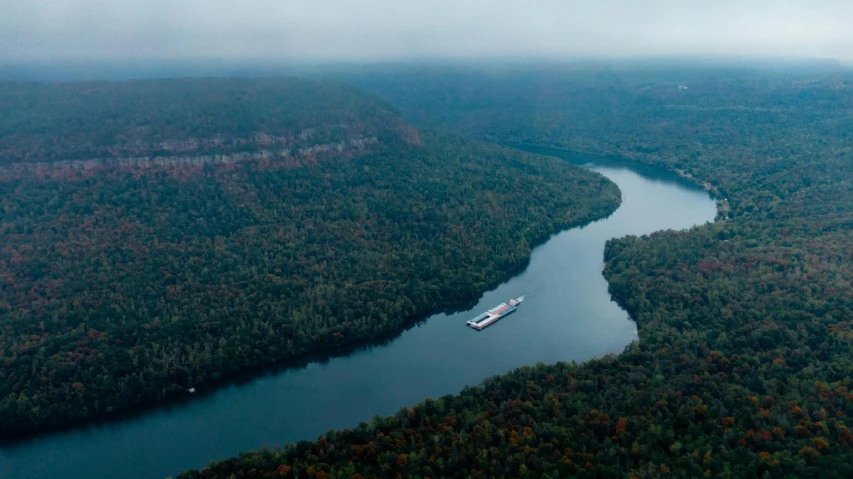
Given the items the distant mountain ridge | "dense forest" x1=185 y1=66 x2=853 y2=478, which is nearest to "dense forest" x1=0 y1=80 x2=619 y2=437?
the distant mountain ridge

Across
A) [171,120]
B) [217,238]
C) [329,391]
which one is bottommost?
[329,391]

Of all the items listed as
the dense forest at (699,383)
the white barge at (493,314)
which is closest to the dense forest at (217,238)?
the white barge at (493,314)

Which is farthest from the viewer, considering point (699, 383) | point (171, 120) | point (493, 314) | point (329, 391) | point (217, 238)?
point (171, 120)

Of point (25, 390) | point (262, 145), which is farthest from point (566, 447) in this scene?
point (262, 145)

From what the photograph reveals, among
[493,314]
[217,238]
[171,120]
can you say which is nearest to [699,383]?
[493,314]

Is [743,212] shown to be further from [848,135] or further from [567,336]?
[567,336]

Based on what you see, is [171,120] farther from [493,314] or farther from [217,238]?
[493,314]

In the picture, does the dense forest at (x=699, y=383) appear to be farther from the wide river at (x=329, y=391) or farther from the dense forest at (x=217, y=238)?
the dense forest at (x=217, y=238)
